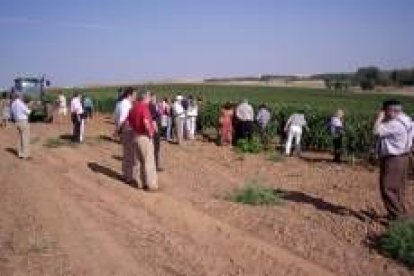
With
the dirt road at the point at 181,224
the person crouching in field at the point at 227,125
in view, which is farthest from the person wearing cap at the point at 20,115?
the person crouching in field at the point at 227,125

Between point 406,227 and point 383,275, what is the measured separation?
129 centimetres

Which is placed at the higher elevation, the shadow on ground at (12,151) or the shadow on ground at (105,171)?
the shadow on ground at (105,171)

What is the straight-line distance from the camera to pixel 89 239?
9.42 m

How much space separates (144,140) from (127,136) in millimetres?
959

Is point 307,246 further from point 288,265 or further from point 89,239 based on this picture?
point 89,239

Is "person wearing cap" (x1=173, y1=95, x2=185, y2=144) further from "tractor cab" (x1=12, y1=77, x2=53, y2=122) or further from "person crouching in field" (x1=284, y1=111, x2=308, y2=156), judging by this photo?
"tractor cab" (x1=12, y1=77, x2=53, y2=122)

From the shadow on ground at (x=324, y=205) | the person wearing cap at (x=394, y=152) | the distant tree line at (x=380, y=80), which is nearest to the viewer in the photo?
the person wearing cap at (x=394, y=152)

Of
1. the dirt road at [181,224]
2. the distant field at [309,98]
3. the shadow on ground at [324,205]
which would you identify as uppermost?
the distant field at [309,98]

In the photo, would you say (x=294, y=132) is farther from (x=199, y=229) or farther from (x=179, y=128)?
(x=199, y=229)

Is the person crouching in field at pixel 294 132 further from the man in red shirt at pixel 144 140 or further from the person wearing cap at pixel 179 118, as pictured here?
the man in red shirt at pixel 144 140

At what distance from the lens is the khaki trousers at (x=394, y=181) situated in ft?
33.6

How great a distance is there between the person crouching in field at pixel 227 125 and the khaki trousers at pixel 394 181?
43.2 feet

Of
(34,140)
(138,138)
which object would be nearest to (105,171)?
(138,138)

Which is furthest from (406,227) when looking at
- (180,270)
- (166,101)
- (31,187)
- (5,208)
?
(166,101)
